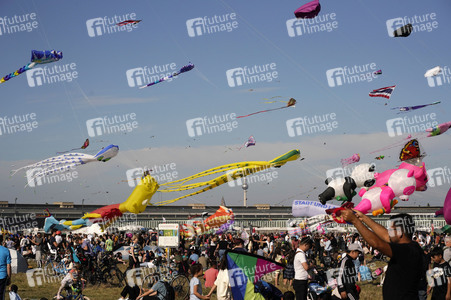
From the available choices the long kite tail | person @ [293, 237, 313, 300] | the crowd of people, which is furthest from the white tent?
person @ [293, 237, 313, 300]

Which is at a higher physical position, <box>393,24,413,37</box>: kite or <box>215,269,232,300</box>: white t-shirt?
<box>393,24,413,37</box>: kite

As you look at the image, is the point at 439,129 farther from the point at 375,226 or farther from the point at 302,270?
the point at 375,226

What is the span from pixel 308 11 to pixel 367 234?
43.1 ft

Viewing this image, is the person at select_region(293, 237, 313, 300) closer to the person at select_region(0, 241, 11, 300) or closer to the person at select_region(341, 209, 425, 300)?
the person at select_region(0, 241, 11, 300)

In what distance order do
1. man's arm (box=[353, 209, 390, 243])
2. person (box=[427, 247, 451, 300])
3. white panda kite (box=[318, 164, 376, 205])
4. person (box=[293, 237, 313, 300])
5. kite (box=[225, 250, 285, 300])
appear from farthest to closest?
white panda kite (box=[318, 164, 376, 205]) → person (box=[293, 237, 313, 300]) → kite (box=[225, 250, 285, 300]) → person (box=[427, 247, 451, 300]) → man's arm (box=[353, 209, 390, 243])

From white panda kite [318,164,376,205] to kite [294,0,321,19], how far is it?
503cm

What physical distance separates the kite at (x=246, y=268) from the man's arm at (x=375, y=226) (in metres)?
4.84

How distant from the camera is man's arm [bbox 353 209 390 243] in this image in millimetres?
4477

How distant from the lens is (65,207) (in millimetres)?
81688

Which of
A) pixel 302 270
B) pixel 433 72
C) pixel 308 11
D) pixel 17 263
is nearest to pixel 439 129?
pixel 433 72

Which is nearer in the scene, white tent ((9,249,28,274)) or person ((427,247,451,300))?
person ((427,247,451,300))

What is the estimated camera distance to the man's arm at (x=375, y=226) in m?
4.48

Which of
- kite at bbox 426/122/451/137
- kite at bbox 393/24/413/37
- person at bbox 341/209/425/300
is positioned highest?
kite at bbox 393/24/413/37

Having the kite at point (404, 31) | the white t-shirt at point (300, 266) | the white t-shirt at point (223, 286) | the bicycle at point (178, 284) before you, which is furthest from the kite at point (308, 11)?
the white t-shirt at point (223, 286)
